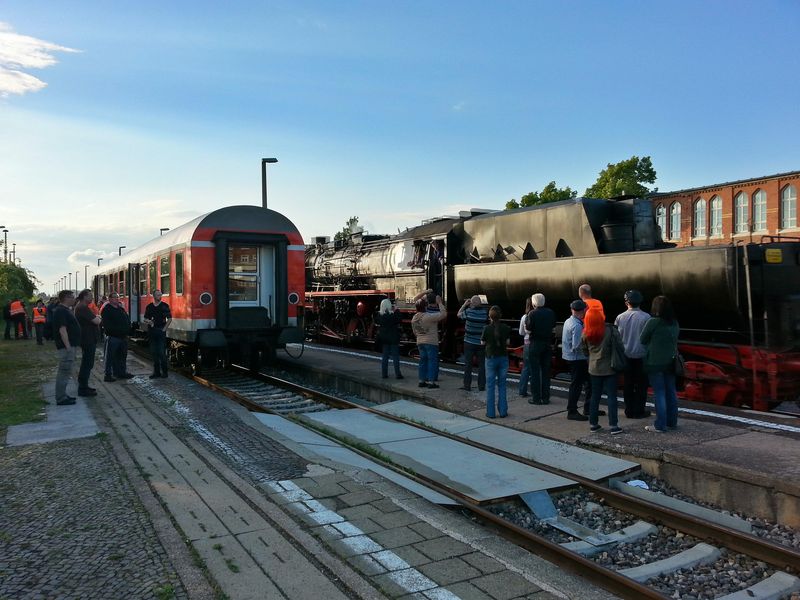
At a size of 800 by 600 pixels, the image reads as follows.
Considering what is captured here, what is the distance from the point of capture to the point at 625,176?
47.7 meters

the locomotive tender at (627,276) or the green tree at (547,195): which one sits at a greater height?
the green tree at (547,195)

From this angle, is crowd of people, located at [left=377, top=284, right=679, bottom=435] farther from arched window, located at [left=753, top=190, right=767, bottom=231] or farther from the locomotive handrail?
arched window, located at [left=753, top=190, right=767, bottom=231]

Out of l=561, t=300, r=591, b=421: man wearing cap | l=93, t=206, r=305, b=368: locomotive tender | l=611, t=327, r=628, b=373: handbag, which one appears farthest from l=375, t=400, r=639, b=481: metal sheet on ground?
l=93, t=206, r=305, b=368: locomotive tender

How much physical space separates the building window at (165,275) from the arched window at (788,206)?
4156 centimetres

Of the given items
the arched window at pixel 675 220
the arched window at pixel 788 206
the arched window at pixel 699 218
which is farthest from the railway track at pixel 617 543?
the arched window at pixel 675 220

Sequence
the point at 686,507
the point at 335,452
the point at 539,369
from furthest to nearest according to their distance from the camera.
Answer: the point at 539,369 < the point at 335,452 < the point at 686,507

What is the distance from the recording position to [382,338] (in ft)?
36.4

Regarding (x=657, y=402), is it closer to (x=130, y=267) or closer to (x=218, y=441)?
(x=218, y=441)

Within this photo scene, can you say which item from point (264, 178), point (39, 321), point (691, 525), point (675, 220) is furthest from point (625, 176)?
point (691, 525)

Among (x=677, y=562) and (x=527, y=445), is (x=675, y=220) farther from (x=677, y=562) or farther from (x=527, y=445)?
(x=677, y=562)

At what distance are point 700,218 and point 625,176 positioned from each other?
20.7 ft

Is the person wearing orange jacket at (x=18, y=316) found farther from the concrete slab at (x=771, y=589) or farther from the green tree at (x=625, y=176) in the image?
the green tree at (x=625, y=176)

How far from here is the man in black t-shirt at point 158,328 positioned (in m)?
Answer: 11.7

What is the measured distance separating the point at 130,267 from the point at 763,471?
15323mm
